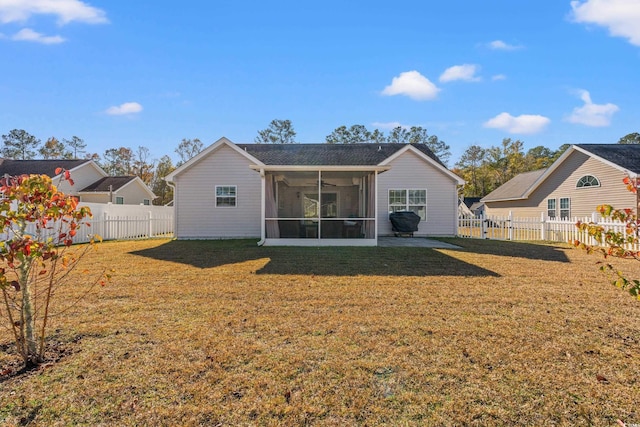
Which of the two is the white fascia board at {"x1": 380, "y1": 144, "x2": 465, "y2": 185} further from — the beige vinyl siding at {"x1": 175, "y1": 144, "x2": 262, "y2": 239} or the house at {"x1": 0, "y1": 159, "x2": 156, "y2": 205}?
the house at {"x1": 0, "y1": 159, "x2": 156, "y2": 205}

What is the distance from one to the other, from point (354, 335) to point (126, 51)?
46.7 feet

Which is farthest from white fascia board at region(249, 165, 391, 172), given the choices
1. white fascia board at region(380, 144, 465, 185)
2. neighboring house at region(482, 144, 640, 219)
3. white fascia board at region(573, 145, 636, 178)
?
white fascia board at region(573, 145, 636, 178)

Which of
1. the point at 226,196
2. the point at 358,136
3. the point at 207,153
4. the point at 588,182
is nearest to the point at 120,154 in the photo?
the point at 358,136

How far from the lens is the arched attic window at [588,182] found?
53.1 feet

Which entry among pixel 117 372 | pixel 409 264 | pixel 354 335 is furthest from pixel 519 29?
pixel 117 372

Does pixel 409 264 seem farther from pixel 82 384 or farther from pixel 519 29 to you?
pixel 519 29

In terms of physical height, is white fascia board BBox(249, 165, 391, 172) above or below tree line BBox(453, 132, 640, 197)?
below

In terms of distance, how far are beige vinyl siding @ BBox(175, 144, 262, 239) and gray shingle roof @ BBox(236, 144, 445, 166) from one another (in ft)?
4.49

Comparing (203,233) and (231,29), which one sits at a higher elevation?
(231,29)

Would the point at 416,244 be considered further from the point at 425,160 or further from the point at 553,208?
the point at 553,208

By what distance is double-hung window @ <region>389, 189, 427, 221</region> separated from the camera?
1473cm

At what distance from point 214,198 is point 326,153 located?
5.87m

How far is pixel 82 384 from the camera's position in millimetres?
2428

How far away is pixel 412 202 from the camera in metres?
14.7
